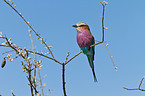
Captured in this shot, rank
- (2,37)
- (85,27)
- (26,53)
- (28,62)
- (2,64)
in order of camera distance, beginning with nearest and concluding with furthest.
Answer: (28,62)
(26,53)
(2,64)
(2,37)
(85,27)

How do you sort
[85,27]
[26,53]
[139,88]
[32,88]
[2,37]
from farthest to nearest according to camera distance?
1. [85,27]
2. [139,88]
3. [2,37]
4. [26,53]
5. [32,88]

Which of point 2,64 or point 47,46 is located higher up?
point 47,46

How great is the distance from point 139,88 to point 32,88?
61.1 inches

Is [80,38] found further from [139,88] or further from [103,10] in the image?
[103,10]

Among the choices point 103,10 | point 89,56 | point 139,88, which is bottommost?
point 139,88

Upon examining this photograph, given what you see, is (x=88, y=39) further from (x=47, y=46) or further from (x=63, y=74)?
(x=63, y=74)

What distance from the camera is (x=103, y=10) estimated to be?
6.22 feet

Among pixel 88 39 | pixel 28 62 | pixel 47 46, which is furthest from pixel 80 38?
pixel 28 62

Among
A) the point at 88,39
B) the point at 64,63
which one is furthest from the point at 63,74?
the point at 88,39

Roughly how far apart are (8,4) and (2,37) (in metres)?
0.41

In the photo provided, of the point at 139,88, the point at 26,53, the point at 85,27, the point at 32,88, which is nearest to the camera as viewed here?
the point at 32,88

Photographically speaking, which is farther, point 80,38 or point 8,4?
point 80,38

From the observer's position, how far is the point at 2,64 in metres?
2.05

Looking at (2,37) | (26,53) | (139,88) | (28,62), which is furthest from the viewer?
(139,88)
